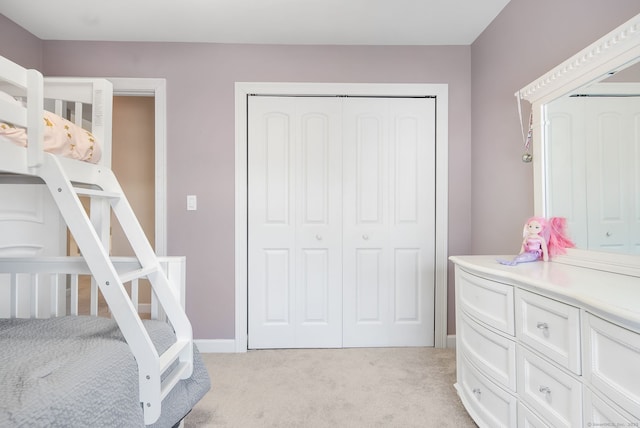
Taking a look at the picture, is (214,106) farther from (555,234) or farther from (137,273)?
(555,234)

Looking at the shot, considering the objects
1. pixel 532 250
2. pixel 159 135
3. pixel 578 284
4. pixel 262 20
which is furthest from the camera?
pixel 159 135

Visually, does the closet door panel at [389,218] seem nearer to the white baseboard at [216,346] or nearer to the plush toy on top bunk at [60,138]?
the white baseboard at [216,346]

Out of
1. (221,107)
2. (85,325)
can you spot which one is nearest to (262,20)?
→ (221,107)

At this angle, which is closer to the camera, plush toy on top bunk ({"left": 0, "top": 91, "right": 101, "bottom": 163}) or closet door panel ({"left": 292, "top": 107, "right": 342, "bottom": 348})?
plush toy on top bunk ({"left": 0, "top": 91, "right": 101, "bottom": 163})

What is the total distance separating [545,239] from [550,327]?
0.62m

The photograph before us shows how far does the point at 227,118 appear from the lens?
2346mm

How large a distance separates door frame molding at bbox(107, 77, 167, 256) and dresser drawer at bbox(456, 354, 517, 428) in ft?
6.87

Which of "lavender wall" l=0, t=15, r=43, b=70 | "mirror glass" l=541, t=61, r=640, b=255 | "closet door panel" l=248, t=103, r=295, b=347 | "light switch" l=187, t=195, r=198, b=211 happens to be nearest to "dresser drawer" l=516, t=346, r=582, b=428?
"mirror glass" l=541, t=61, r=640, b=255

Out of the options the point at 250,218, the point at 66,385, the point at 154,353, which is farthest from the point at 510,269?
the point at 250,218

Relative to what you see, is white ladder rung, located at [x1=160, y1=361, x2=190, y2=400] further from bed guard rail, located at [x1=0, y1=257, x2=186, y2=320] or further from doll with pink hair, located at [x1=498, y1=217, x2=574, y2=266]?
doll with pink hair, located at [x1=498, y1=217, x2=574, y2=266]

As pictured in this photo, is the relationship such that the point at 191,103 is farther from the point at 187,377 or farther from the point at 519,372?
the point at 519,372

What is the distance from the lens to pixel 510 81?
1922 mm

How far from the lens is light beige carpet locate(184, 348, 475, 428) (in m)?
1.58

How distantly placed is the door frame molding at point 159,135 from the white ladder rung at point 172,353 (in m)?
1.18
